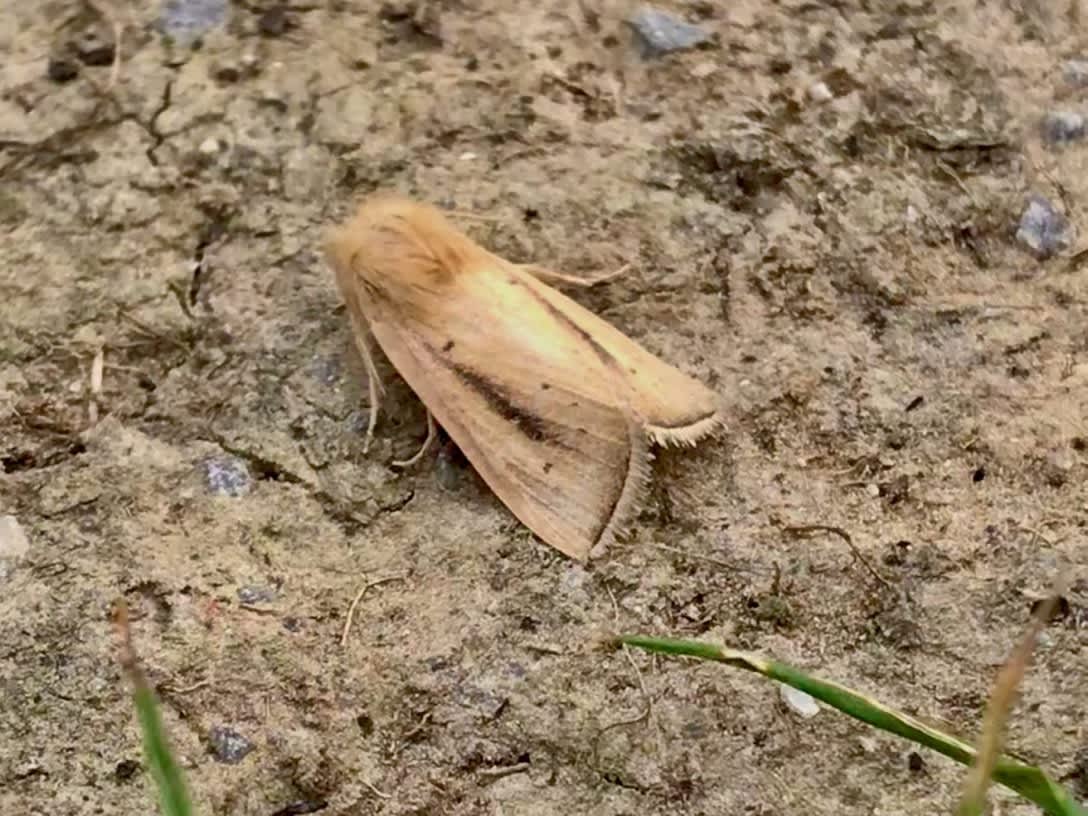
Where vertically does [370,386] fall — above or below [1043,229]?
below

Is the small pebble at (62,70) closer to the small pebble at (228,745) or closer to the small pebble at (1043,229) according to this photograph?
the small pebble at (228,745)

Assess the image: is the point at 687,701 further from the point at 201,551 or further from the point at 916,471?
the point at 201,551

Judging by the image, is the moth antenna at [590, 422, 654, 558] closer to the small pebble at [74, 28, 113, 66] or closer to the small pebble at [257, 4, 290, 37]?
the small pebble at [257, 4, 290, 37]

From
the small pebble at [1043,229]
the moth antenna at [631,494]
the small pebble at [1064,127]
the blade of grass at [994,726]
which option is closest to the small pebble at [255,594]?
the moth antenna at [631,494]

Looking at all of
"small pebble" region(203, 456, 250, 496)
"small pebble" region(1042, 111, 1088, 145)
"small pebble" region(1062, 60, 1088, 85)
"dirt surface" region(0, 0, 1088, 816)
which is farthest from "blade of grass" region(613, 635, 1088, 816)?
"small pebble" region(1062, 60, 1088, 85)

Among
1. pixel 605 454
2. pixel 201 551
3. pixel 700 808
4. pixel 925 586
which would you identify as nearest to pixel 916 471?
pixel 925 586

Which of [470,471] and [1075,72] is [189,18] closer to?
[470,471]

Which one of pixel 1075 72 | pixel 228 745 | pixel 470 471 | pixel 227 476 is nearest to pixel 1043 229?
pixel 1075 72
